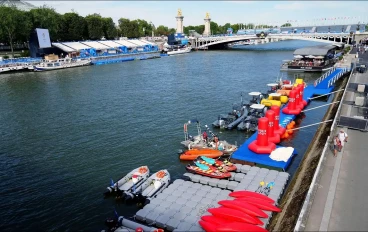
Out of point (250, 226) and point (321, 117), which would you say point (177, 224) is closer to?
point (250, 226)

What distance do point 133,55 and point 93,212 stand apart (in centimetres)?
12578

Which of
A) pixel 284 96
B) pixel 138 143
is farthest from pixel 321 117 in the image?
pixel 138 143

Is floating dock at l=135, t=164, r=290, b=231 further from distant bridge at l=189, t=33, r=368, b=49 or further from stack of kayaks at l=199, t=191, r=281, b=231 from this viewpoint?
distant bridge at l=189, t=33, r=368, b=49

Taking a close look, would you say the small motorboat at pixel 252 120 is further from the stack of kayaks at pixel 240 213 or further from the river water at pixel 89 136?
the stack of kayaks at pixel 240 213

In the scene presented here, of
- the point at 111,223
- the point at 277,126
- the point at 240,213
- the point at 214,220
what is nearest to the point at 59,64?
the point at 277,126

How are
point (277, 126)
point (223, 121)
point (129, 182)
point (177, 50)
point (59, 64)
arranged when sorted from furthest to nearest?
point (177, 50), point (59, 64), point (223, 121), point (277, 126), point (129, 182)

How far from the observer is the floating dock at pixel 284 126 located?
2797 centimetres

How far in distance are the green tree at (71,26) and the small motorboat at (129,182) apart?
128967 millimetres

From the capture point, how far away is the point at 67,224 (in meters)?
22.4

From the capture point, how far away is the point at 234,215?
61.5 ft

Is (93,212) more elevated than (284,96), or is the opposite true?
(284,96)

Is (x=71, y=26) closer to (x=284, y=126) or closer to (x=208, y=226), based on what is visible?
(x=284, y=126)

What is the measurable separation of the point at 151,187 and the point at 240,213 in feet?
30.2

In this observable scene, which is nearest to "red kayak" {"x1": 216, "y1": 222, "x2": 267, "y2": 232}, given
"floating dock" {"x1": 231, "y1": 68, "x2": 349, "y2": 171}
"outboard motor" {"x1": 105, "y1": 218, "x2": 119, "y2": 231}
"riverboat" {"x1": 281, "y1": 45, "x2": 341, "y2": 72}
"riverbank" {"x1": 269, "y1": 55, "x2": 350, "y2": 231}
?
"riverbank" {"x1": 269, "y1": 55, "x2": 350, "y2": 231}
